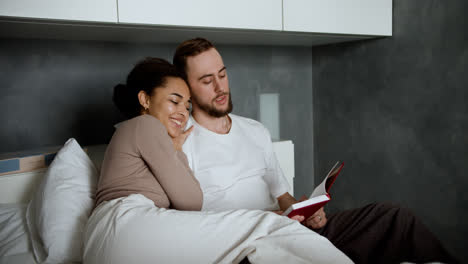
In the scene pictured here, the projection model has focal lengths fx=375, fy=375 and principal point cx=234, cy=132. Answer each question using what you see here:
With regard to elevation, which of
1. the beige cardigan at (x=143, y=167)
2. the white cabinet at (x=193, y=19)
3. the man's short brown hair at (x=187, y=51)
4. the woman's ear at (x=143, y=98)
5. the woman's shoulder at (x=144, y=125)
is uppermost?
the white cabinet at (x=193, y=19)

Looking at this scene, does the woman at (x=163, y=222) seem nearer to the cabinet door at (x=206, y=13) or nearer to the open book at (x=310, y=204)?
the open book at (x=310, y=204)

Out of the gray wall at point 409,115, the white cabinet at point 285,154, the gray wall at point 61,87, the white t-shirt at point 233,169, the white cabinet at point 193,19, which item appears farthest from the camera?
the white cabinet at point 285,154

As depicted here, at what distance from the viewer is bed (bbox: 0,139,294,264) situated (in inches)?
46.0

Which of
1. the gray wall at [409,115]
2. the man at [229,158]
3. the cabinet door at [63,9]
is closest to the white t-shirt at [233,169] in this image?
the man at [229,158]

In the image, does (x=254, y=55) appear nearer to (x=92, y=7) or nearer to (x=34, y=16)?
(x=92, y=7)

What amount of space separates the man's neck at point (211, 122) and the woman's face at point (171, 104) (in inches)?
8.2

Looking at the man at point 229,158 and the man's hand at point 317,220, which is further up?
the man at point 229,158

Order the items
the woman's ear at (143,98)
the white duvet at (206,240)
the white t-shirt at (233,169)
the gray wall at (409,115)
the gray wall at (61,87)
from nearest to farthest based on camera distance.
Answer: the white duvet at (206,240) < the woman's ear at (143,98) < the white t-shirt at (233,169) < the gray wall at (61,87) < the gray wall at (409,115)

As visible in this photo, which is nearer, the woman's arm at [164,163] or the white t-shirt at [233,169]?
the woman's arm at [164,163]

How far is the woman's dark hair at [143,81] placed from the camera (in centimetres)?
140

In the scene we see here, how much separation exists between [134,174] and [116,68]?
3.11 ft

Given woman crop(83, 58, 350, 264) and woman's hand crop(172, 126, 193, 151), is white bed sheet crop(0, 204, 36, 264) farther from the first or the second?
woman's hand crop(172, 126, 193, 151)

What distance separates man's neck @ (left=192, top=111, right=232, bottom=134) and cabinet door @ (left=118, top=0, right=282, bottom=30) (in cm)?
38

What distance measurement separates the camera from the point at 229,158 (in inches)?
63.4
